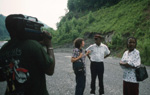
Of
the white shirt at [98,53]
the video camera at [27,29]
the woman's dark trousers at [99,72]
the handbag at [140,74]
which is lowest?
the woman's dark trousers at [99,72]

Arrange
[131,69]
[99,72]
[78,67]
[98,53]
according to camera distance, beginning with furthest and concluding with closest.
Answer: [98,53], [99,72], [78,67], [131,69]

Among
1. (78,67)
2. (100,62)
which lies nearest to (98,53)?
(100,62)

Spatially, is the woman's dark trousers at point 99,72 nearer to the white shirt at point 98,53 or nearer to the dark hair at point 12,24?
the white shirt at point 98,53

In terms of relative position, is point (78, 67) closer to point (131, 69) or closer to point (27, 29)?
point (131, 69)

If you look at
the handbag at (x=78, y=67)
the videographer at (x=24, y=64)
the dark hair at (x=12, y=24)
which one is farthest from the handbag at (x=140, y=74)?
the dark hair at (x=12, y=24)

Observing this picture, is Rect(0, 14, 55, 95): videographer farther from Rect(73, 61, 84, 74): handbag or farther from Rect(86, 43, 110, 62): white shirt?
Rect(86, 43, 110, 62): white shirt

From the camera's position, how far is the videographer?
1.41 m

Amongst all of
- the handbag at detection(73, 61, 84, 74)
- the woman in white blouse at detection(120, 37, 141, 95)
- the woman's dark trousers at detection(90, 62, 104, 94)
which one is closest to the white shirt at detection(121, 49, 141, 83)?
the woman in white blouse at detection(120, 37, 141, 95)

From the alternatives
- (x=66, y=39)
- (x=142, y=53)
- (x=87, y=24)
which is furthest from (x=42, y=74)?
(x=87, y=24)

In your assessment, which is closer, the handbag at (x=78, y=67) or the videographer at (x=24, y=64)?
the videographer at (x=24, y=64)

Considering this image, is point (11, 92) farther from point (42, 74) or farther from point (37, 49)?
point (37, 49)

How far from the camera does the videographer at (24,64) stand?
1411mm

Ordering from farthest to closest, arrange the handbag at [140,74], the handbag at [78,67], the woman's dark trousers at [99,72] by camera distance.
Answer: the woman's dark trousers at [99,72]
the handbag at [78,67]
the handbag at [140,74]

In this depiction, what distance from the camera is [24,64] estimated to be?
142 centimetres
